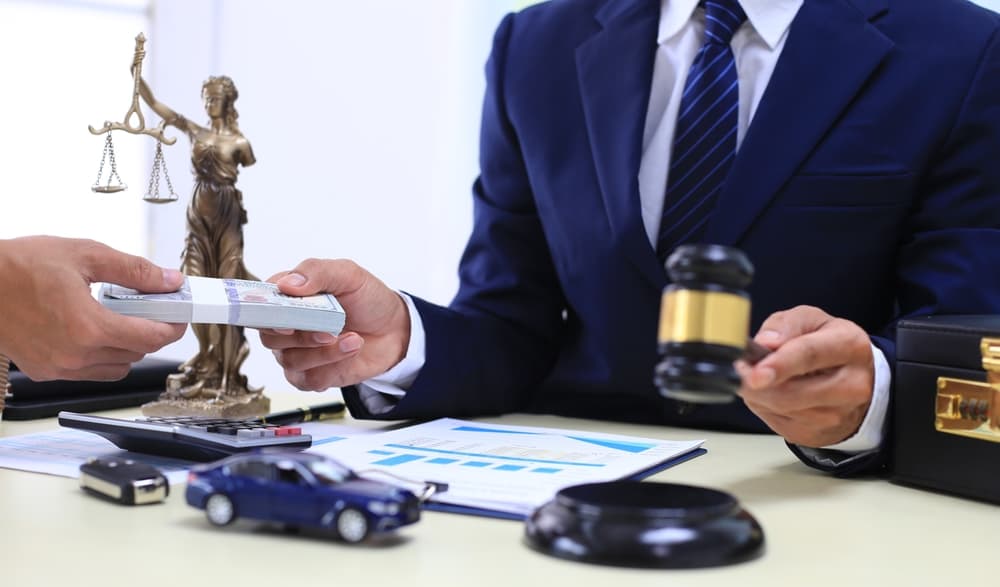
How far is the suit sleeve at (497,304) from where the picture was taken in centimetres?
150

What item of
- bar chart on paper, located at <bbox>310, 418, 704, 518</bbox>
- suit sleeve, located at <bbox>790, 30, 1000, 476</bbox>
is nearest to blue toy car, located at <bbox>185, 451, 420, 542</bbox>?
bar chart on paper, located at <bbox>310, 418, 704, 518</bbox>

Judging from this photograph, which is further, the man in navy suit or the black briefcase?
the man in navy suit

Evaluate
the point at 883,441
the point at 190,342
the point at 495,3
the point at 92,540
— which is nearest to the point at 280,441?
the point at 92,540

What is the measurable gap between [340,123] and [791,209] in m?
2.14

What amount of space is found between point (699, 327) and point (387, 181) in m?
2.74

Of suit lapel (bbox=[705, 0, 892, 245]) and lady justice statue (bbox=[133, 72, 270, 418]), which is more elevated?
suit lapel (bbox=[705, 0, 892, 245])

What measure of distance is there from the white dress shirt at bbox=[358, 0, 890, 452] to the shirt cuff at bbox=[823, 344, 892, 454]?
0.52m

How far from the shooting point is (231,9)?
3477mm

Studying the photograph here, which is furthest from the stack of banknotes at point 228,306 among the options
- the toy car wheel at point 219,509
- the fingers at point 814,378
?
the fingers at point 814,378

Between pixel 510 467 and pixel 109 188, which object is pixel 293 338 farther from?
pixel 510 467

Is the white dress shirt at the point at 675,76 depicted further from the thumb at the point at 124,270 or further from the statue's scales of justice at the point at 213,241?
the thumb at the point at 124,270

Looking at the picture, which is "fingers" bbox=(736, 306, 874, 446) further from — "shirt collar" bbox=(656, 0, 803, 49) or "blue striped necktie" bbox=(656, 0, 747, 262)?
"shirt collar" bbox=(656, 0, 803, 49)

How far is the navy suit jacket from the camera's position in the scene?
145cm

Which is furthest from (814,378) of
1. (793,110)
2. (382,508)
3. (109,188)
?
(109,188)
